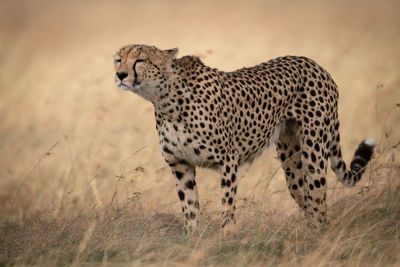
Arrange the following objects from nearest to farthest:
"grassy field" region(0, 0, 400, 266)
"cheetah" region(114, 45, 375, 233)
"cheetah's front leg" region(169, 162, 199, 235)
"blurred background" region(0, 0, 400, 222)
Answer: "grassy field" region(0, 0, 400, 266) → "cheetah" region(114, 45, 375, 233) → "cheetah's front leg" region(169, 162, 199, 235) → "blurred background" region(0, 0, 400, 222)

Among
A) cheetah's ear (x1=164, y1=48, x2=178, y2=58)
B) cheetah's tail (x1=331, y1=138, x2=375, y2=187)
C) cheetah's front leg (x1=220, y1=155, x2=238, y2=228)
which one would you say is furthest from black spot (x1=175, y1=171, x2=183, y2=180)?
cheetah's tail (x1=331, y1=138, x2=375, y2=187)

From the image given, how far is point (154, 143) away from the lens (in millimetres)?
6574

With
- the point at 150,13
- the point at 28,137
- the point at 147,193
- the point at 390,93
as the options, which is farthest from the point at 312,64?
the point at 150,13

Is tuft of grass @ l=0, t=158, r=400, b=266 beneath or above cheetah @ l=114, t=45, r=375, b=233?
beneath

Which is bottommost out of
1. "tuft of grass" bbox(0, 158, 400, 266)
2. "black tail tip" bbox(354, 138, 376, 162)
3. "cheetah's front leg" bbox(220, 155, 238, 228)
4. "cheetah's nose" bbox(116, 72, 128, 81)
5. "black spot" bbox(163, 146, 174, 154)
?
"tuft of grass" bbox(0, 158, 400, 266)

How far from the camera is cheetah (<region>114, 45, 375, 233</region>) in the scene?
412 cm

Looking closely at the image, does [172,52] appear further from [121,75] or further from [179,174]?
[179,174]

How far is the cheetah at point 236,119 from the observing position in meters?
4.12

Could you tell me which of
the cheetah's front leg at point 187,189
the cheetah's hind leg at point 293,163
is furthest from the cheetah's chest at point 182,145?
the cheetah's hind leg at point 293,163

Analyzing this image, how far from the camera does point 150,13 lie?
1363 centimetres

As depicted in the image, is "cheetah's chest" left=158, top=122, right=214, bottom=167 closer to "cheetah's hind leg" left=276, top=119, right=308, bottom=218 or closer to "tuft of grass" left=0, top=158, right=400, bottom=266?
"tuft of grass" left=0, top=158, right=400, bottom=266

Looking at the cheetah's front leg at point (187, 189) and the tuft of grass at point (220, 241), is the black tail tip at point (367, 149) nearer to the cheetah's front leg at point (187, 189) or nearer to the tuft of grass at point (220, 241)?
the tuft of grass at point (220, 241)

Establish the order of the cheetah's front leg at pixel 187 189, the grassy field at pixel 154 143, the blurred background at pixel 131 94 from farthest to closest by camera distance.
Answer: the blurred background at pixel 131 94
the cheetah's front leg at pixel 187 189
the grassy field at pixel 154 143

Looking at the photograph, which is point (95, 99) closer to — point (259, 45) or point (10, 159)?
point (10, 159)
